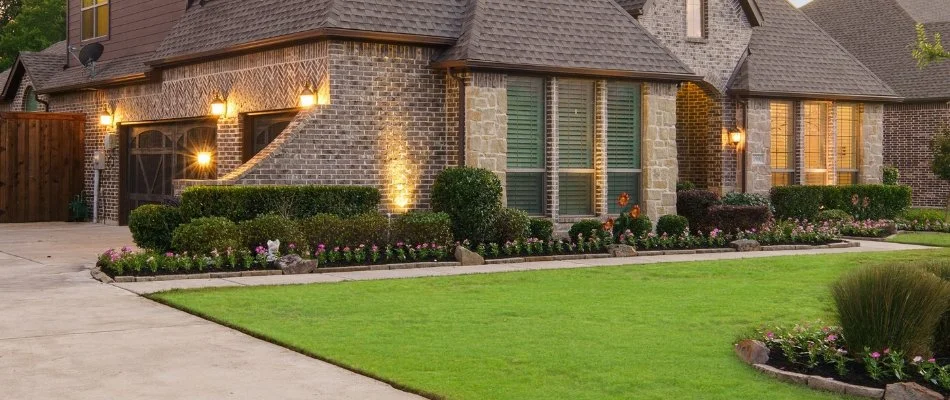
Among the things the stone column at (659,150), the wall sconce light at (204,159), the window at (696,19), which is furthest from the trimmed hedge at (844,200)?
the wall sconce light at (204,159)

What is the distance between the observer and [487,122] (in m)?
20.0

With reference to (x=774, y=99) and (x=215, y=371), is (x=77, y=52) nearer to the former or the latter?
(x=774, y=99)

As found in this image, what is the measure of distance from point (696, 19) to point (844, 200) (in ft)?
18.7

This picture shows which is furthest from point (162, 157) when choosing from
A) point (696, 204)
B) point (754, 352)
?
point (754, 352)

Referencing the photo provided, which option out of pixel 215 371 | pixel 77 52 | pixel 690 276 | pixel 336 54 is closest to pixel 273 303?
pixel 215 371

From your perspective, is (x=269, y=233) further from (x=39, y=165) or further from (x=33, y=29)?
(x=33, y=29)

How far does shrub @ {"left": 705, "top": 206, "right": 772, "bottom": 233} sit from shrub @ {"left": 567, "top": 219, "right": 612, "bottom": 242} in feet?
9.90

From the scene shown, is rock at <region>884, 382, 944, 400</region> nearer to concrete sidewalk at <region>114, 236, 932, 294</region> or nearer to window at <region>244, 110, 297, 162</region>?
concrete sidewalk at <region>114, 236, 932, 294</region>

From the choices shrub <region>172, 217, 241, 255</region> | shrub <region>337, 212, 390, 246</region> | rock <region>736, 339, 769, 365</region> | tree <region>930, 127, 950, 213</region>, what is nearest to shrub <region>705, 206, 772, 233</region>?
shrub <region>337, 212, 390, 246</region>

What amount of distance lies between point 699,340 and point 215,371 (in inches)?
164

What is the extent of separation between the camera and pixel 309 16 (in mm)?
20047

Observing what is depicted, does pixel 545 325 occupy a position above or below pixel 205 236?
below

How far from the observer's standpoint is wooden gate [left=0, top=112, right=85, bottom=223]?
90.5 ft

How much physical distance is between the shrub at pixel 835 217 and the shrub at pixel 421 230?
11249 millimetres
